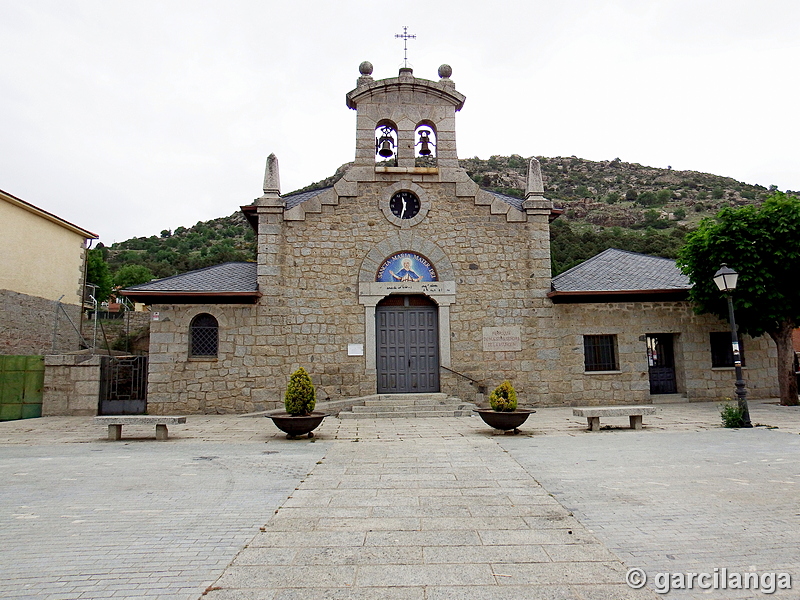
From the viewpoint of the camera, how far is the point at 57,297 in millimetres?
20312

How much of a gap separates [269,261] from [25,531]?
1022cm

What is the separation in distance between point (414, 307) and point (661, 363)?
736 cm

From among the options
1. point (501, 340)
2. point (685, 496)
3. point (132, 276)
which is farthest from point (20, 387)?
point (132, 276)

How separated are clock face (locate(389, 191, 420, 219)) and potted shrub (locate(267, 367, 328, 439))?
6.59m

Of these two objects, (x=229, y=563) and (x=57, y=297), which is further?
(x=57, y=297)

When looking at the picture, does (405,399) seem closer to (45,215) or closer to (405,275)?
(405,275)

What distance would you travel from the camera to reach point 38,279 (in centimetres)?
1934

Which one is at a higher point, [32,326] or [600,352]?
[32,326]

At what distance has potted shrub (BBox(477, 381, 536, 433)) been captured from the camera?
9.70m

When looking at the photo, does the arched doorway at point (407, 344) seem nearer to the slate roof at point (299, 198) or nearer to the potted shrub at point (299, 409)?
the slate roof at point (299, 198)

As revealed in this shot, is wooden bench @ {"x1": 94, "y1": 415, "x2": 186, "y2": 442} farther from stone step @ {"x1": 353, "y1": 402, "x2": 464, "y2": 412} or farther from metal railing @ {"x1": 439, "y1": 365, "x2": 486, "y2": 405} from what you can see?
metal railing @ {"x1": 439, "y1": 365, "x2": 486, "y2": 405}

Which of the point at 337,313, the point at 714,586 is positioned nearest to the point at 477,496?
the point at 714,586

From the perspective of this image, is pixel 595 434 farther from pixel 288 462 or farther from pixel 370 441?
pixel 288 462

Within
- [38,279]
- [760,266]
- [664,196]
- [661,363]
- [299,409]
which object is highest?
[664,196]
